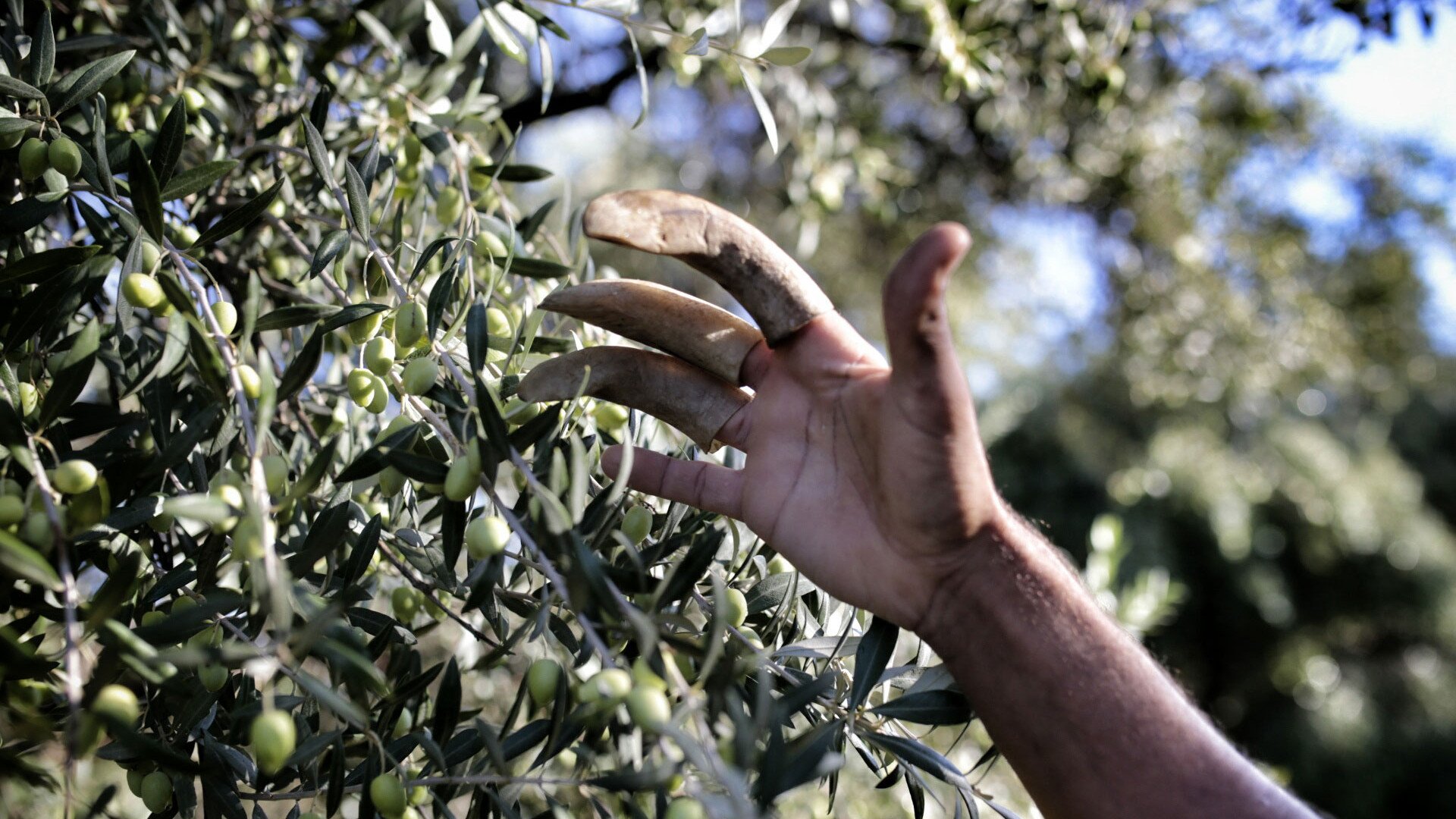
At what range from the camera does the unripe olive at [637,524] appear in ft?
2.98

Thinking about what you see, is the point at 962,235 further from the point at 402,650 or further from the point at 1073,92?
the point at 1073,92

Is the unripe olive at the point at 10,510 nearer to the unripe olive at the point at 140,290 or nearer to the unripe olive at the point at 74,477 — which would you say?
the unripe olive at the point at 74,477

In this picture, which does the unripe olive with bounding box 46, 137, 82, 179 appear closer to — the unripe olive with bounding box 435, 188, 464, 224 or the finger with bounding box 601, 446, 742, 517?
the unripe olive with bounding box 435, 188, 464, 224

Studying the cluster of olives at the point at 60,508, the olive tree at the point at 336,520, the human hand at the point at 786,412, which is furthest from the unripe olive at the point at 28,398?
the human hand at the point at 786,412

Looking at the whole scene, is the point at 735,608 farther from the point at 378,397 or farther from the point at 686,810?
the point at 378,397

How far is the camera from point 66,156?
0.86 metres

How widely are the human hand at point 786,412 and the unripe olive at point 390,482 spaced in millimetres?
143

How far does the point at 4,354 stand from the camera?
84cm

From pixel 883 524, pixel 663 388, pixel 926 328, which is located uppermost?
pixel 926 328

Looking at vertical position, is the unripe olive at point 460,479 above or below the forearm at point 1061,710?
below

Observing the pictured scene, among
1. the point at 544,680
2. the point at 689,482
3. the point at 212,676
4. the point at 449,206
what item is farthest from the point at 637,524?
the point at 449,206

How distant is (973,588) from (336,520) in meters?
0.62

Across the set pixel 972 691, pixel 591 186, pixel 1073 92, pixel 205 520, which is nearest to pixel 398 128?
pixel 205 520

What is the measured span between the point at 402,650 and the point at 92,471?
34cm
